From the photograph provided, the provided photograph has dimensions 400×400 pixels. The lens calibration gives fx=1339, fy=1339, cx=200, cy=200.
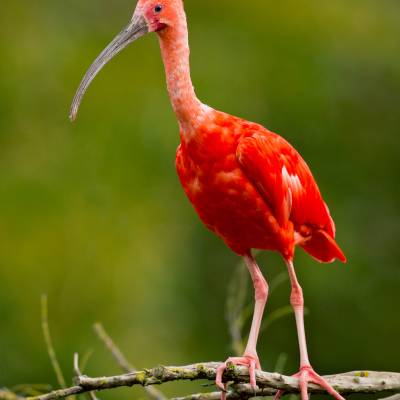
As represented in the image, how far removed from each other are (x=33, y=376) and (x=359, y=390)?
1138cm

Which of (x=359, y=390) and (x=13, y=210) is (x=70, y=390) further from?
(x=13, y=210)

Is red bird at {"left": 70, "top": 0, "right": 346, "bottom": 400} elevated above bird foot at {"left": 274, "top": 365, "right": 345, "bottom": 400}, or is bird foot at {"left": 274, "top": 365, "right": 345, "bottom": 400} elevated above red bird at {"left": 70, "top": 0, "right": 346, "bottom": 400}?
red bird at {"left": 70, "top": 0, "right": 346, "bottom": 400}

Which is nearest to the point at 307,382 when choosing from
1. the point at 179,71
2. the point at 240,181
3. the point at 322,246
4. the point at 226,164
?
the point at 240,181

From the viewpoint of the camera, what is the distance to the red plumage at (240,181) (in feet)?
22.3

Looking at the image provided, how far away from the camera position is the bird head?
6.63 m

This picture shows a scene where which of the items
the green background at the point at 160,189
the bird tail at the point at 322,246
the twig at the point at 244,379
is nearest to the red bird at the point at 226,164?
the twig at the point at 244,379

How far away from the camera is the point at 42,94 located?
21469 millimetres

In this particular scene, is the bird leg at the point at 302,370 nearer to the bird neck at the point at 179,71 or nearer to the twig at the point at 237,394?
the twig at the point at 237,394

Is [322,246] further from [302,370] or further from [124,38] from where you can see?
[124,38]

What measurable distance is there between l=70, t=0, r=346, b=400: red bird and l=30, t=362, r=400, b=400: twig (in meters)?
0.17

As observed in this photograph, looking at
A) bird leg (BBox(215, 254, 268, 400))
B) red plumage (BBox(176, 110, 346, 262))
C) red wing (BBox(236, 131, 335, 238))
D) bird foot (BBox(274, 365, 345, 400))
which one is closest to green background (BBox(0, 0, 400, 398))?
bird leg (BBox(215, 254, 268, 400))

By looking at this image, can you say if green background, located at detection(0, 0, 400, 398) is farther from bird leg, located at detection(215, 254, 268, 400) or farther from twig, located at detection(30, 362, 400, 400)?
twig, located at detection(30, 362, 400, 400)

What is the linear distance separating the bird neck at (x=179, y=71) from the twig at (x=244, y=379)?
1.30 m

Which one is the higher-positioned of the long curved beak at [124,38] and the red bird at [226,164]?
the long curved beak at [124,38]
